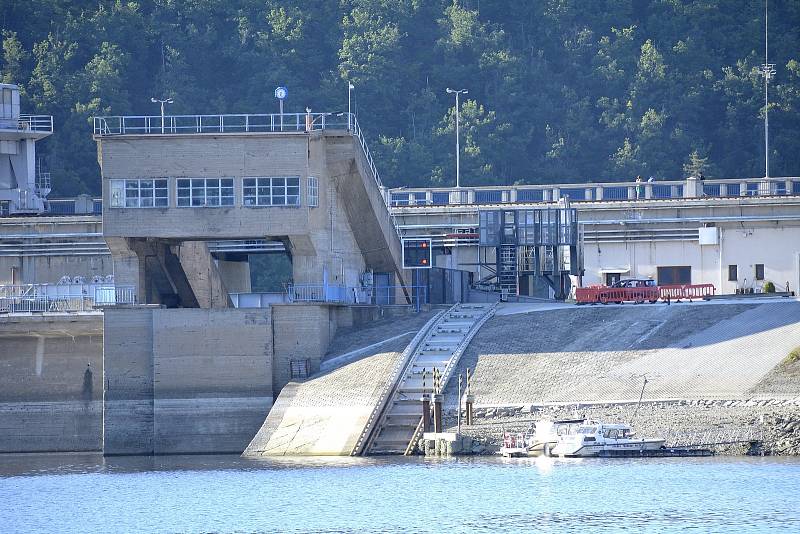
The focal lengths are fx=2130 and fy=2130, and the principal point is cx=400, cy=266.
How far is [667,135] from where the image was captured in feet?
552

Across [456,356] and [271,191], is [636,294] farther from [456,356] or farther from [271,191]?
[271,191]

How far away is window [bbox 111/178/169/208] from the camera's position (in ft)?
339

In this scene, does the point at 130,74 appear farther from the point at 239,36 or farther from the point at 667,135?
the point at 667,135

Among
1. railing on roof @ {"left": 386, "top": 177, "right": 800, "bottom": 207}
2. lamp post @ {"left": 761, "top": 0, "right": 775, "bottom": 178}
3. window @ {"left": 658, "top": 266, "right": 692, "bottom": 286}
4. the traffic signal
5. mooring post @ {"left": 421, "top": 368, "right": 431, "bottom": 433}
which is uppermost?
lamp post @ {"left": 761, "top": 0, "right": 775, "bottom": 178}

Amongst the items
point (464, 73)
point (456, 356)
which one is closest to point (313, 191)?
point (456, 356)

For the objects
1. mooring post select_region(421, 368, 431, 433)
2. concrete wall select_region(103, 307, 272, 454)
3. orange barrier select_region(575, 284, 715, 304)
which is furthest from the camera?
orange barrier select_region(575, 284, 715, 304)

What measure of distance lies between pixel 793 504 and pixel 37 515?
2758 centimetres

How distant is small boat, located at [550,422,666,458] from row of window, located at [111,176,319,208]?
2137cm

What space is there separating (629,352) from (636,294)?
980cm

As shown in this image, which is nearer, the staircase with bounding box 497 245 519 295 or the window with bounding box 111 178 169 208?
the window with bounding box 111 178 169 208

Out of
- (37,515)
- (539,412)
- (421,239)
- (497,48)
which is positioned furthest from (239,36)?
(37,515)

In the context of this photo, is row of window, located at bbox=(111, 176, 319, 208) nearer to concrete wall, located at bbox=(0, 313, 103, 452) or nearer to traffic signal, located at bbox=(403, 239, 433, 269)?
concrete wall, located at bbox=(0, 313, 103, 452)

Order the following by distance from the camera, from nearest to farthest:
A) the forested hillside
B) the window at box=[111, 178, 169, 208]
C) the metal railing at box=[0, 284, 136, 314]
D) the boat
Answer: the boat
the window at box=[111, 178, 169, 208]
the metal railing at box=[0, 284, 136, 314]
the forested hillside

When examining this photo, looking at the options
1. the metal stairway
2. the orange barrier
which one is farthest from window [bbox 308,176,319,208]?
the orange barrier
